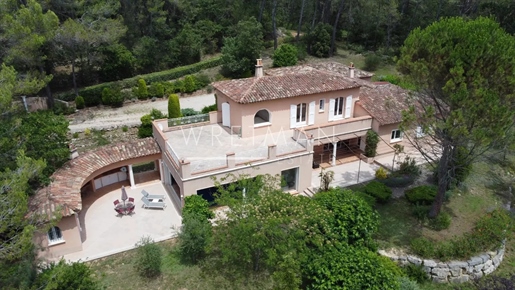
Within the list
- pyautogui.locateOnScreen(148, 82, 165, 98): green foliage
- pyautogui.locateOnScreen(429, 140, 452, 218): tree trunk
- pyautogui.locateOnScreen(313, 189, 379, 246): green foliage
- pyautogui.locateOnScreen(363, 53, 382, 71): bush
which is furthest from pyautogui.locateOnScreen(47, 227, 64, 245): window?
pyautogui.locateOnScreen(363, 53, 382, 71): bush

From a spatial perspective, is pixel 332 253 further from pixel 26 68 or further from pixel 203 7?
pixel 203 7

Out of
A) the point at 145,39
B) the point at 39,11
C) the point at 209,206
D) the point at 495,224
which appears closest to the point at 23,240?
the point at 209,206

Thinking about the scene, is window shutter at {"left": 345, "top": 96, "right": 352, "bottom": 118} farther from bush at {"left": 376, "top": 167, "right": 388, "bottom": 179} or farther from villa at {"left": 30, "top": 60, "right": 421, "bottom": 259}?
bush at {"left": 376, "top": 167, "right": 388, "bottom": 179}

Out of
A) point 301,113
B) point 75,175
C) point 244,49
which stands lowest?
point 75,175

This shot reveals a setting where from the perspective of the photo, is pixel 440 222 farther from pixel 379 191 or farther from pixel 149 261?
pixel 149 261

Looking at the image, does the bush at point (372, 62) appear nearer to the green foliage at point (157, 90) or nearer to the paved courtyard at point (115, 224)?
the green foliage at point (157, 90)

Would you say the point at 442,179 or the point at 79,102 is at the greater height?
the point at 442,179

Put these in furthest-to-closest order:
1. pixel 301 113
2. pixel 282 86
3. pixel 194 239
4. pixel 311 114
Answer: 1. pixel 311 114
2. pixel 301 113
3. pixel 282 86
4. pixel 194 239

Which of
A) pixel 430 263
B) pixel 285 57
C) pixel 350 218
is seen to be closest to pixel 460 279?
pixel 430 263
